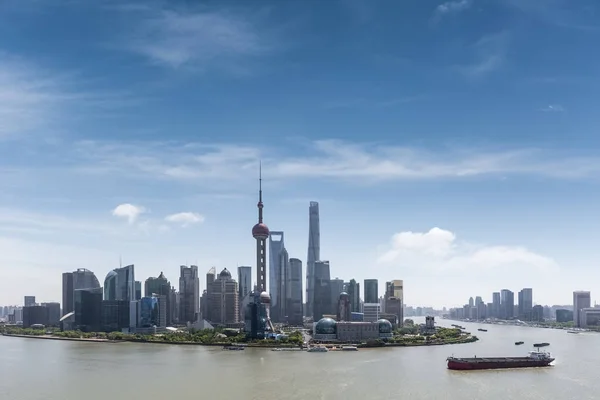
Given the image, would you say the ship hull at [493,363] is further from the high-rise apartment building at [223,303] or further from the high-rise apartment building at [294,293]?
the high-rise apartment building at [294,293]

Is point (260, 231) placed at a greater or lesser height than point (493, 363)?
greater

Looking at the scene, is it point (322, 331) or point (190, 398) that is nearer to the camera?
point (190, 398)

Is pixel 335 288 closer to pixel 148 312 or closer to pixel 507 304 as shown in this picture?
pixel 148 312

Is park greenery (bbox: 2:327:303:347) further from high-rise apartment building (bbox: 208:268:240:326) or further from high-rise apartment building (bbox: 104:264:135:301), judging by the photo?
high-rise apartment building (bbox: 208:268:240:326)

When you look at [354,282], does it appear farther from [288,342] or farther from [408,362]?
[408,362]

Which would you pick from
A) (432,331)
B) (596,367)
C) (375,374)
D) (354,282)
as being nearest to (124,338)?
(432,331)

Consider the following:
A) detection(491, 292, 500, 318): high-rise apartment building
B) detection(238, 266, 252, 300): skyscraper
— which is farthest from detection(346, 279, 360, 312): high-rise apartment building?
detection(491, 292, 500, 318): high-rise apartment building

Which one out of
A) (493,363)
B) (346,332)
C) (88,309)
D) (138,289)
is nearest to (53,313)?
(138,289)
